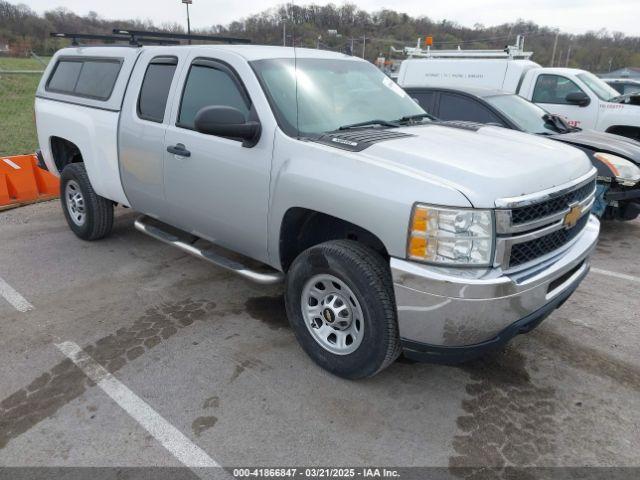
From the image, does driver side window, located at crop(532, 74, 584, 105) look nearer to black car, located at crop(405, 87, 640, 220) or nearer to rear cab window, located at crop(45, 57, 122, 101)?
black car, located at crop(405, 87, 640, 220)

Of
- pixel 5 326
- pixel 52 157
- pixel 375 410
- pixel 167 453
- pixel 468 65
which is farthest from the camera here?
pixel 468 65

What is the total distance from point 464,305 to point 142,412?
1877 mm

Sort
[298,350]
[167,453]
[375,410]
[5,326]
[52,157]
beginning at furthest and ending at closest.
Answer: [52,157], [5,326], [298,350], [375,410], [167,453]

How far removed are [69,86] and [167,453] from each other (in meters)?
4.26

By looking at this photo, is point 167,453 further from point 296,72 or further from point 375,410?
point 296,72

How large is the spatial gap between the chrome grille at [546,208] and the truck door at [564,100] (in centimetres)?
629

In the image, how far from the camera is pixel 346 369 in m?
3.00

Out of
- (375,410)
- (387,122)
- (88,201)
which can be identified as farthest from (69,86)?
(375,410)

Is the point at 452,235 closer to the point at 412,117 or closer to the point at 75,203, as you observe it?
the point at 412,117

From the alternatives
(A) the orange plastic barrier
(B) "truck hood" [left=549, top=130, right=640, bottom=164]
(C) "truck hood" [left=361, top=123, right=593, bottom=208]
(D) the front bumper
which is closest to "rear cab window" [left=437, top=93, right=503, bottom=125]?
(B) "truck hood" [left=549, top=130, right=640, bottom=164]

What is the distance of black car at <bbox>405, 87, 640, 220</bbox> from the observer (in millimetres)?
5543

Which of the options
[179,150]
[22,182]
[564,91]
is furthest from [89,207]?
[564,91]

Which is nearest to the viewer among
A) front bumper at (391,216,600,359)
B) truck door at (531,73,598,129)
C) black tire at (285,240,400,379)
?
front bumper at (391,216,600,359)

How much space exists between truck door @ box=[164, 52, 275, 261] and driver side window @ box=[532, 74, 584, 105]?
6975 millimetres
